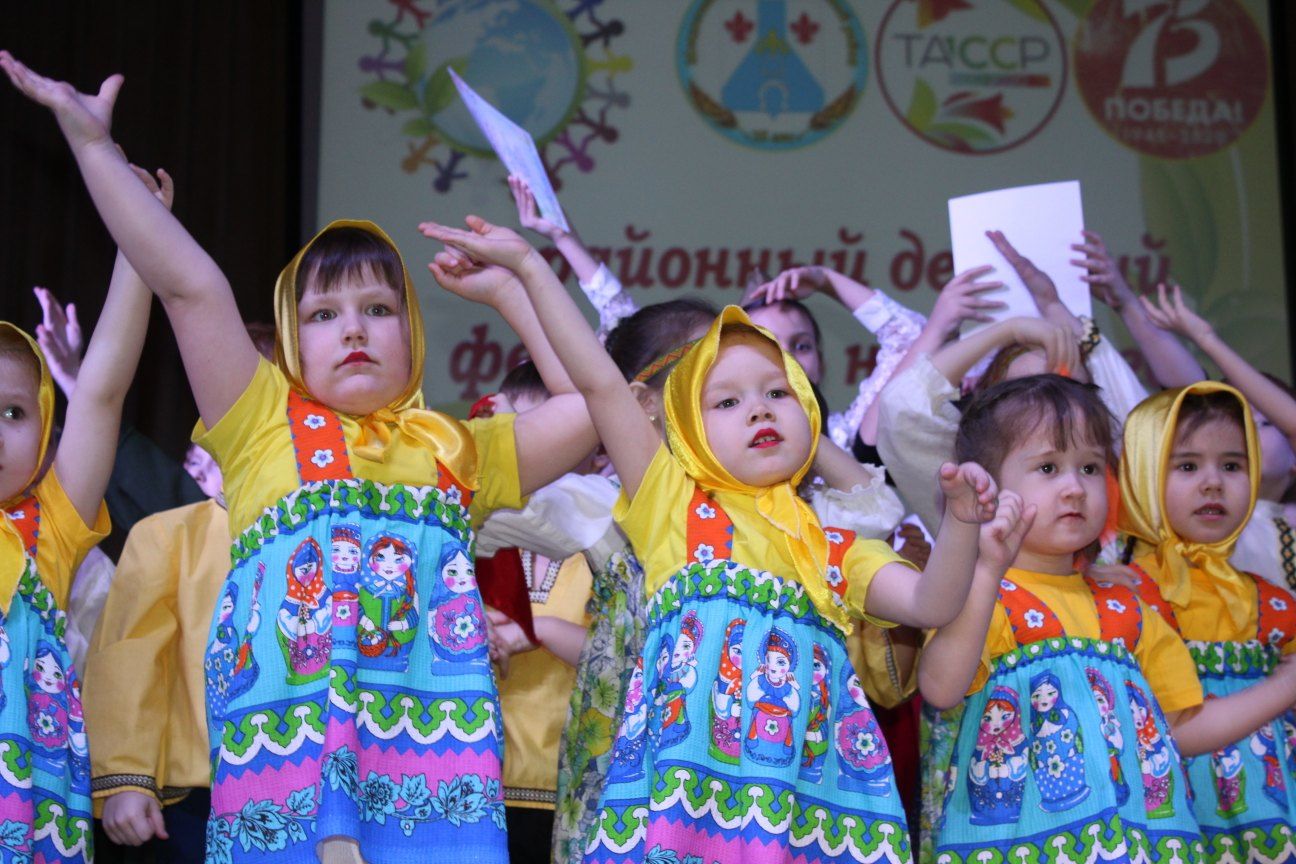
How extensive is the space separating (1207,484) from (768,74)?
2666 millimetres

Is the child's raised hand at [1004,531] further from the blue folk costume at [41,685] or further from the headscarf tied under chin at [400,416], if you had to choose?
the blue folk costume at [41,685]

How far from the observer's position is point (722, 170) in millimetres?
4855

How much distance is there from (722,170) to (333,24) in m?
1.31

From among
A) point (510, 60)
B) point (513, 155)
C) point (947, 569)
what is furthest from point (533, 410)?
point (510, 60)

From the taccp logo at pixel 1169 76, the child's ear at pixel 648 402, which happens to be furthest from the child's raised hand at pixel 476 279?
the taccp logo at pixel 1169 76

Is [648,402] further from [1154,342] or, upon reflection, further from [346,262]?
[1154,342]

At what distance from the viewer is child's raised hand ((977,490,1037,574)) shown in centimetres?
199

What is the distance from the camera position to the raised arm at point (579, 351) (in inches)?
84.2

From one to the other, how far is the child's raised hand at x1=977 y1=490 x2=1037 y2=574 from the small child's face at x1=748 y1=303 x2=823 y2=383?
1.25 m

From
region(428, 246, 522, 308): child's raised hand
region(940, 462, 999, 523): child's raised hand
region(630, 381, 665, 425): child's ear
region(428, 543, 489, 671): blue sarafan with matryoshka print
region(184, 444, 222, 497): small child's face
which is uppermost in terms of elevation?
region(428, 246, 522, 308): child's raised hand

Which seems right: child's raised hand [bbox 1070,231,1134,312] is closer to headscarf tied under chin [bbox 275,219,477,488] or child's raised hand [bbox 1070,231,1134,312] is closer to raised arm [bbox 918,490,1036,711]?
raised arm [bbox 918,490,1036,711]

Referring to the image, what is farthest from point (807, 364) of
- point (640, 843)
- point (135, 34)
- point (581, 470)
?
point (135, 34)

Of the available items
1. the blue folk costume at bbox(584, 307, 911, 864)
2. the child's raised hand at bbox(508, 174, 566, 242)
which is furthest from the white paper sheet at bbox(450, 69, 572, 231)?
the blue folk costume at bbox(584, 307, 911, 864)

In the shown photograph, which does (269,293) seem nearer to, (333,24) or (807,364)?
(333,24)
